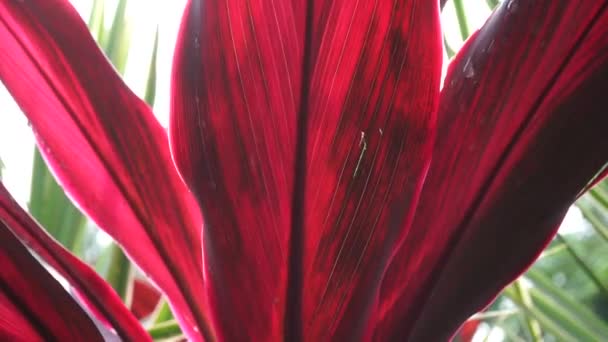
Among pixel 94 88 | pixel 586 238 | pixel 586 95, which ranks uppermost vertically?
pixel 94 88

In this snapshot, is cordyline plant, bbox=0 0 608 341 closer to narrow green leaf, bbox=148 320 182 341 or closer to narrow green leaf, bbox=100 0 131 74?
narrow green leaf, bbox=148 320 182 341

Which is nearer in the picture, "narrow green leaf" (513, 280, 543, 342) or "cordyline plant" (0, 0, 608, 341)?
"cordyline plant" (0, 0, 608, 341)

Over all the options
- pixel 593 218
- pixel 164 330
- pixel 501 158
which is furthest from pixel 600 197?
pixel 164 330

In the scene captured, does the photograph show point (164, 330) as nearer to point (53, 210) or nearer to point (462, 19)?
point (53, 210)

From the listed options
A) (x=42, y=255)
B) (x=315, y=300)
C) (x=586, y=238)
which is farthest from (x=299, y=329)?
(x=586, y=238)

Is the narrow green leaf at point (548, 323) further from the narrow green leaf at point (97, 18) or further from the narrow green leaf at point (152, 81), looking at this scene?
the narrow green leaf at point (97, 18)

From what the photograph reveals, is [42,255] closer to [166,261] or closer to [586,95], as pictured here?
[166,261]

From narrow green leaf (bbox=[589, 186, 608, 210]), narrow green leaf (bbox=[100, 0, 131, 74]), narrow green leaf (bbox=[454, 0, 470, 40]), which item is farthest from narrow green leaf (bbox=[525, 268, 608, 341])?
narrow green leaf (bbox=[100, 0, 131, 74])
